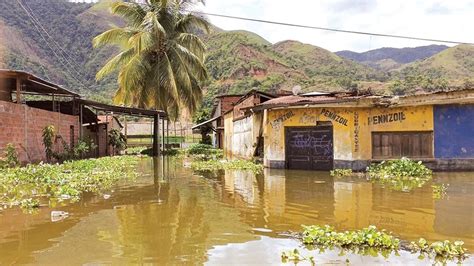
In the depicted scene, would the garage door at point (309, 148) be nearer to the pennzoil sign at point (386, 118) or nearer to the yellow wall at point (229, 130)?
the pennzoil sign at point (386, 118)

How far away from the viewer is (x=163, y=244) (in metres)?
7.24

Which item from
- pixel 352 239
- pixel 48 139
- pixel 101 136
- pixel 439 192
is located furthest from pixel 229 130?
pixel 352 239

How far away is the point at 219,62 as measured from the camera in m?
83.8

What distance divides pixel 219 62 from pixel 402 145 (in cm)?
6635

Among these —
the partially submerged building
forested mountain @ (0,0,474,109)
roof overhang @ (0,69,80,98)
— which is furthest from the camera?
forested mountain @ (0,0,474,109)

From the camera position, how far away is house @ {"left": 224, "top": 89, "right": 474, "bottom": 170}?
19172mm

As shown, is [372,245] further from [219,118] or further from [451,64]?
[451,64]

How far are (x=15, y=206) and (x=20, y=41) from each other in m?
82.2

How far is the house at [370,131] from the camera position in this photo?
62.9 ft

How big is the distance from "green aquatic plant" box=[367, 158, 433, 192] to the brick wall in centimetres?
1436

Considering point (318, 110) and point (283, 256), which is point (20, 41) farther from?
point (283, 256)

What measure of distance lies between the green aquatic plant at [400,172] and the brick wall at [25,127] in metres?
14.4

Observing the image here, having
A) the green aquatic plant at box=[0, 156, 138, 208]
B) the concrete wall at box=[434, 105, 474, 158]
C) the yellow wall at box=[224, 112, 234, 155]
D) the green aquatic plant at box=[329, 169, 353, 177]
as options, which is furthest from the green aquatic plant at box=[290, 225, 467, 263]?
the yellow wall at box=[224, 112, 234, 155]

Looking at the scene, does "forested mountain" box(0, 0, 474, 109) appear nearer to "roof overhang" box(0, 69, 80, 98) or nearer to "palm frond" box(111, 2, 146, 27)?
"palm frond" box(111, 2, 146, 27)
